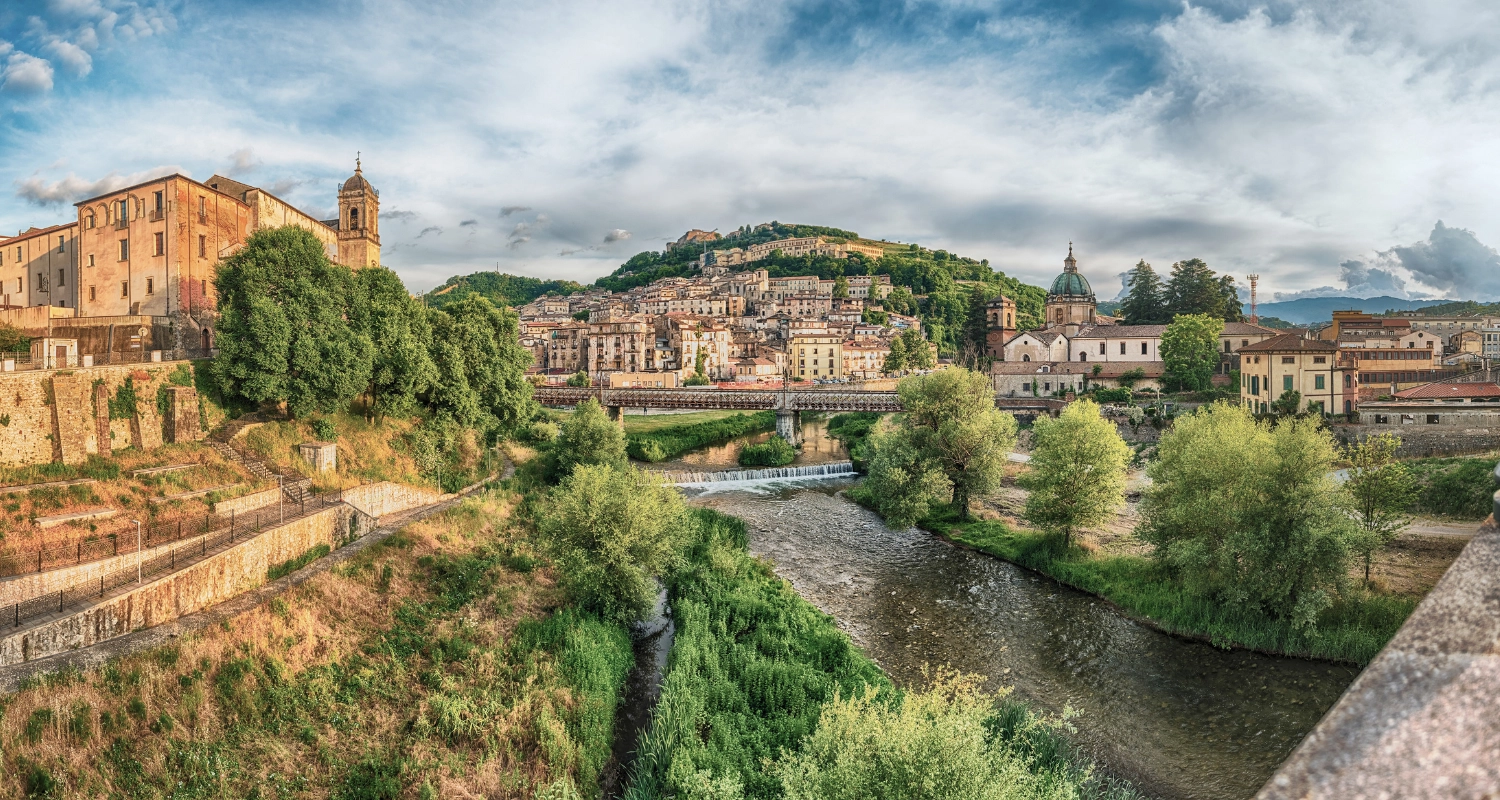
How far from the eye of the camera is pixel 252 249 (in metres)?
27.6

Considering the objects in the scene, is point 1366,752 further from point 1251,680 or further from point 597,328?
point 597,328

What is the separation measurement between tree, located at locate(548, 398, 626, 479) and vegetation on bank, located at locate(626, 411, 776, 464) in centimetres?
501

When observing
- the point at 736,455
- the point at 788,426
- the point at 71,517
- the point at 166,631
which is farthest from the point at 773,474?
the point at 166,631

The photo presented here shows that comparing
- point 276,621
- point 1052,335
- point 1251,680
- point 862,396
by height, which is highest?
point 1052,335

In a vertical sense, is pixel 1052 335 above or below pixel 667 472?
above

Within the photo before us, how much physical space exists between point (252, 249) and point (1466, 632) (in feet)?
109

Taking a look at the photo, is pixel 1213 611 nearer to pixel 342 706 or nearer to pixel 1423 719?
pixel 342 706

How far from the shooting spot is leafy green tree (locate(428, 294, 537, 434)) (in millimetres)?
31656

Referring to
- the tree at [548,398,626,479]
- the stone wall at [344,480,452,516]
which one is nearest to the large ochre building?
the stone wall at [344,480,452,516]

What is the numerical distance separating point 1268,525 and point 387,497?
26218mm

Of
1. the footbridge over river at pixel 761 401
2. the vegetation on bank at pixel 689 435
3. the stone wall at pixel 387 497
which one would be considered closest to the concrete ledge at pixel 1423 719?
the stone wall at pixel 387 497

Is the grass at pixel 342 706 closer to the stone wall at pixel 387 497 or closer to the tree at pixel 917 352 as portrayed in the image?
the stone wall at pixel 387 497

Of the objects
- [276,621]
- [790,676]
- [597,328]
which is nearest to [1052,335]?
[597,328]

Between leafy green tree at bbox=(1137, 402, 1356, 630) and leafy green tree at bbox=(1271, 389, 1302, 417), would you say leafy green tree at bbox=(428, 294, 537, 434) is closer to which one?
leafy green tree at bbox=(1137, 402, 1356, 630)
